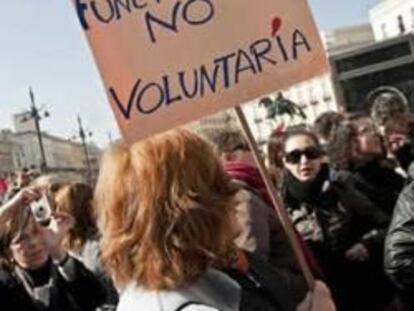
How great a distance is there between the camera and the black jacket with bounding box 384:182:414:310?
9.17 feet

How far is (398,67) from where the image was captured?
49.2ft

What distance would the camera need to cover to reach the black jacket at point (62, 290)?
314 centimetres

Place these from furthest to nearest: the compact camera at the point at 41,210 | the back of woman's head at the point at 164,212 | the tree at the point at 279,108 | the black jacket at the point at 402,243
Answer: the tree at the point at 279,108 < the compact camera at the point at 41,210 < the black jacket at the point at 402,243 < the back of woman's head at the point at 164,212

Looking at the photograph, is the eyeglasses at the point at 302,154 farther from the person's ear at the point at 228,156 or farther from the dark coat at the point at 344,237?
the person's ear at the point at 228,156

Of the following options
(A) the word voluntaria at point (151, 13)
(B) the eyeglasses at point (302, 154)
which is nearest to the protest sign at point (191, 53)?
(A) the word voluntaria at point (151, 13)

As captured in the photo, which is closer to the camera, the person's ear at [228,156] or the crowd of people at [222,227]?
the crowd of people at [222,227]

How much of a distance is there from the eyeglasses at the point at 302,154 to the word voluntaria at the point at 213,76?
1559 millimetres

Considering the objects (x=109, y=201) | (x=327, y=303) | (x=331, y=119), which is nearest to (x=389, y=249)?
(x=327, y=303)

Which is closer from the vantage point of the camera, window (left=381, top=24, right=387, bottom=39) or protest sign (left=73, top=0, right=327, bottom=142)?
protest sign (left=73, top=0, right=327, bottom=142)

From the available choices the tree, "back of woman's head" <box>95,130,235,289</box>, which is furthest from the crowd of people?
the tree

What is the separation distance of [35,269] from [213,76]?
144 centimetres

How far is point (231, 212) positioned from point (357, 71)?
13.8 m

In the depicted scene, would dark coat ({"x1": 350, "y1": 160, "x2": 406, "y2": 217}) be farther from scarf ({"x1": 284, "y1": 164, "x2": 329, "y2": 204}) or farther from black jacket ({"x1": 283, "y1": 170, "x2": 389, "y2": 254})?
scarf ({"x1": 284, "y1": 164, "x2": 329, "y2": 204})

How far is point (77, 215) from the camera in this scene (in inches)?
147
